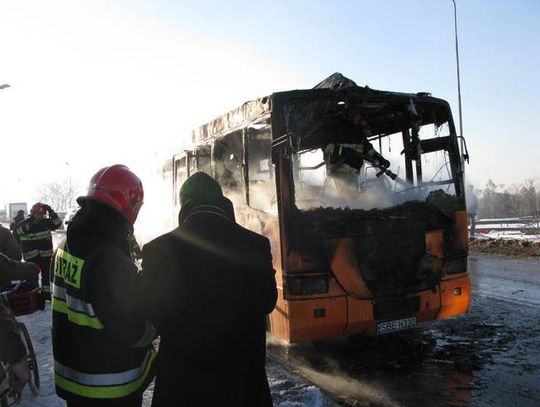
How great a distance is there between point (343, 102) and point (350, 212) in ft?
4.15

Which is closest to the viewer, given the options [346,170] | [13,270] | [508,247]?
[13,270]

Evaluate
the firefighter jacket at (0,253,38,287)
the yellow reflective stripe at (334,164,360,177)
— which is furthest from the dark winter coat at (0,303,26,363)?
the yellow reflective stripe at (334,164,360,177)

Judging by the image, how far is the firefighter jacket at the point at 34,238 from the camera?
862 centimetres

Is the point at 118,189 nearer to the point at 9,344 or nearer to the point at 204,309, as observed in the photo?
the point at 204,309

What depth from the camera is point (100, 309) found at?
2139mm

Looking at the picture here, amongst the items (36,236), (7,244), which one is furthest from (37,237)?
(7,244)

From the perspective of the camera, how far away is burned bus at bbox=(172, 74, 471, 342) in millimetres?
4684

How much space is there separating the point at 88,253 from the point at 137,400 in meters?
0.78

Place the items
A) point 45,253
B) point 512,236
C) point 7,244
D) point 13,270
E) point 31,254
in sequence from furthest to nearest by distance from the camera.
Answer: point 512,236, point 45,253, point 31,254, point 7,244, point 13,270

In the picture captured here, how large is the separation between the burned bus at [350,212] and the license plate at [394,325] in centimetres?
1

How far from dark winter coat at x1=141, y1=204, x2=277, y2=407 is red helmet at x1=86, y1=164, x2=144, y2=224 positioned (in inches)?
16.0

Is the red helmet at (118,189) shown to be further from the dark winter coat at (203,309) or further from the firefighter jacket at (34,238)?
the firefighter jacket at (34,238)

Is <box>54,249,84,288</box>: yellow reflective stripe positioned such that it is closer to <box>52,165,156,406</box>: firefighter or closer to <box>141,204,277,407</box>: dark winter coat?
<box>52,165,156,406</box>: firefighter

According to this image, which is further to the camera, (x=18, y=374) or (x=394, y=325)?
(x=394, y=325)
